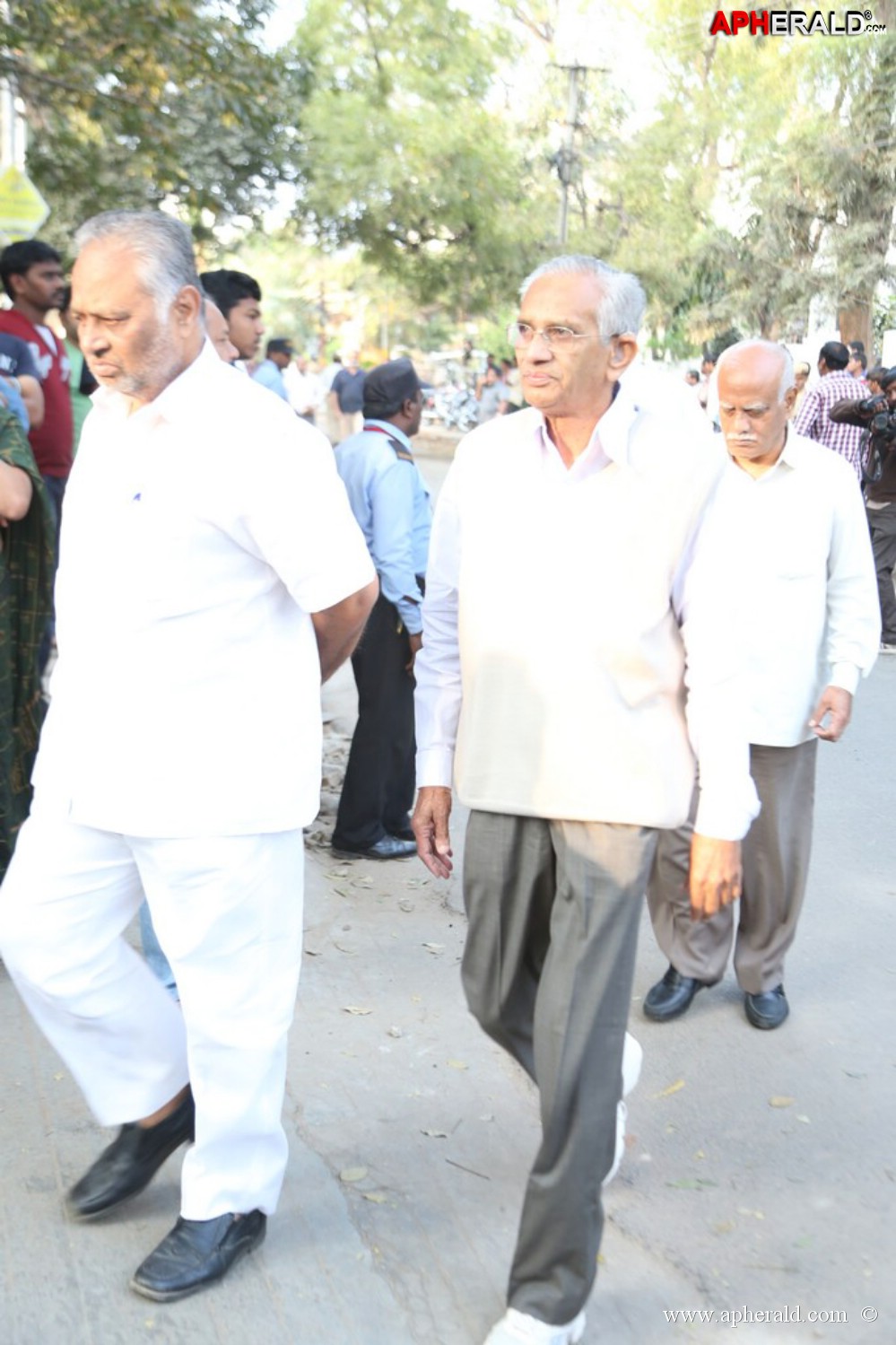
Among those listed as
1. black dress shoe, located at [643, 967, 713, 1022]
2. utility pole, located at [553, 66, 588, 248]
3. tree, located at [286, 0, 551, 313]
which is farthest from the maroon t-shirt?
utility pole, located at [553, 66, 588, 248]

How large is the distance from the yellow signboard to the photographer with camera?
20.5 feet

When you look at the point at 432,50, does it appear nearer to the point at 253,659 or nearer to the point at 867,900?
the point at 867,900

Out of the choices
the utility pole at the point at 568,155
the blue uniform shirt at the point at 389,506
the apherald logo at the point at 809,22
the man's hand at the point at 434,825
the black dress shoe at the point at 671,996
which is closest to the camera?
the man's hand at the point at 434,825

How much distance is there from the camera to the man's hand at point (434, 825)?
3.27 metres

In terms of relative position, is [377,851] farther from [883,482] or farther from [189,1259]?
[883,482]

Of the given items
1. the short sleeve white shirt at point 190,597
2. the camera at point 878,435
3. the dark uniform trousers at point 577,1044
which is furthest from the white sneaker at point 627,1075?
the camera at point 878,435

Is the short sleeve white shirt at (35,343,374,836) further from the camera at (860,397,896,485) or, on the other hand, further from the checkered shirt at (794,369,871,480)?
the checkered shirt at (794,369,871,480)

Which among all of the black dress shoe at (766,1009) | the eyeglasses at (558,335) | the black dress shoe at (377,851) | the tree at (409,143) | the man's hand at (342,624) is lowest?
the black dress shoe at (377,851)

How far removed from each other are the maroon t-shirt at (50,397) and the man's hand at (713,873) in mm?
4915

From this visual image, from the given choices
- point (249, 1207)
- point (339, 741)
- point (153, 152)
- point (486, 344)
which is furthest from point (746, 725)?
point (486, 344)

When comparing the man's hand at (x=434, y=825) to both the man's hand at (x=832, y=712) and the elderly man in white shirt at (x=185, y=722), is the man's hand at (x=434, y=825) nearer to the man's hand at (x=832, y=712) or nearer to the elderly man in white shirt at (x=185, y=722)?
the elderly man in white shirt at (x=185, y=722)

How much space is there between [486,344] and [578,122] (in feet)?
41.4

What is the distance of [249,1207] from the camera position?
10.5 feet

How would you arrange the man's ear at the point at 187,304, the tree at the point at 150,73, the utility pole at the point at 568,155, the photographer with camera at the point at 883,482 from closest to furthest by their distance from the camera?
the man's ear at the point at 187,304 → the tree at the point at 150,73 → the photographer with camera at the point at 883,482 → the utility pole at the point at 568,155
